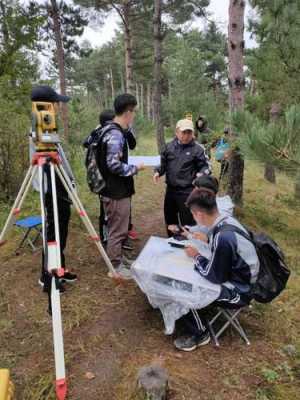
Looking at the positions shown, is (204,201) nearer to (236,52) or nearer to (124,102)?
(124,102)

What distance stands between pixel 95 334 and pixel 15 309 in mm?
857

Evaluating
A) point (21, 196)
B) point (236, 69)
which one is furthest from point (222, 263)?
point (236, 69)

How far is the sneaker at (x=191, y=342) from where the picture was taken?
2.39 metres

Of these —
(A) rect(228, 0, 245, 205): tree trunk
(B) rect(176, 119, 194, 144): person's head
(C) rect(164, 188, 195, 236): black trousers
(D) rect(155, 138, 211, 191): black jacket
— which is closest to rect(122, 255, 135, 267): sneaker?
(C) rect(164, 188, 195, 236): black trousers

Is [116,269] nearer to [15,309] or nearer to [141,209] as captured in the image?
[15,309]

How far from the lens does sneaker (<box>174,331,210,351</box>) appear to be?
94.3 inches

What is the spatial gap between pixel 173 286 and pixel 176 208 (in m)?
1.48

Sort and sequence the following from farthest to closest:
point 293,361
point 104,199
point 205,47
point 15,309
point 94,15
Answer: point 205,47
point 94,15
point 104,199
point 15,309
point 293,361

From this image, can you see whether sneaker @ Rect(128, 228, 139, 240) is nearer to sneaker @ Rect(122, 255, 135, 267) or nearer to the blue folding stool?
sneaker @ Rect(122, 255, 135, 267)

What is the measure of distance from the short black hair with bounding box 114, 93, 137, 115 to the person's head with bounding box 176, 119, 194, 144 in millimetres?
616

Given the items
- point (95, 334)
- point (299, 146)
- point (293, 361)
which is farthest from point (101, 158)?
point (293, 361)

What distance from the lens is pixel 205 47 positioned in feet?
88.8

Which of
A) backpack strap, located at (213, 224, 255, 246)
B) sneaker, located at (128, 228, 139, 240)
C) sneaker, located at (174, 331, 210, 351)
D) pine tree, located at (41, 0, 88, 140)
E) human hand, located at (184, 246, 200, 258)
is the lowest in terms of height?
sneaker, located at (174, 331, 210, 351)

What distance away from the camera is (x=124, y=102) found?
9.77 feet
